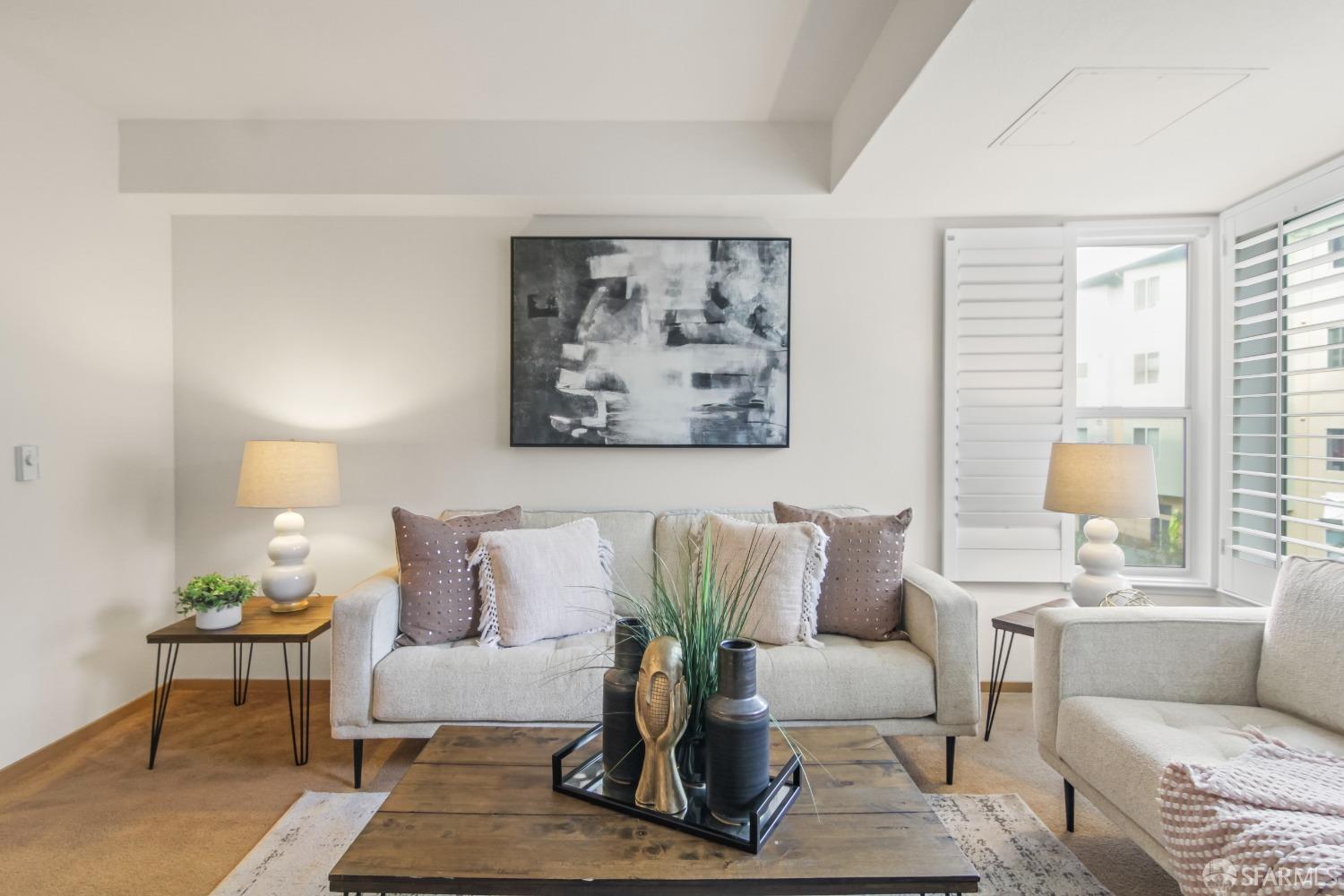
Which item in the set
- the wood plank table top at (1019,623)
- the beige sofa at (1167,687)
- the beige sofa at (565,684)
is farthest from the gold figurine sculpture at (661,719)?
the wood plank table top at (1019,623)

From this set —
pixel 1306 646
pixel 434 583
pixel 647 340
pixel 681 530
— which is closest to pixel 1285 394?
pixel 1306 646

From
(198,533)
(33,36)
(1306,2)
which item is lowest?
(198,533)

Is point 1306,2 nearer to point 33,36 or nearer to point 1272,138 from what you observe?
point 1272,138

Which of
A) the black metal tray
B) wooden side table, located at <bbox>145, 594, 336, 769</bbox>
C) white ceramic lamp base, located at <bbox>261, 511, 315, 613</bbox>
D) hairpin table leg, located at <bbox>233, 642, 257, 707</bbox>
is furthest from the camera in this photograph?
hairpin table leg, located at <bbox>233, 642, 257, 707</bbox>

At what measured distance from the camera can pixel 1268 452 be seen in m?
2.73

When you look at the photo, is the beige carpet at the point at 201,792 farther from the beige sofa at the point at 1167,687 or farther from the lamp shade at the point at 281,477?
the lamp shade at the point at 281,477

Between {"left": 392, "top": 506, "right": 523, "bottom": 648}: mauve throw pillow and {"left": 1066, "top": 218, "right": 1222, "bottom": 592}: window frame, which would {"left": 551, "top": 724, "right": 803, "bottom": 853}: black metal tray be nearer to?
{"left": 392, "top": 506, "right": 523, "bottom": 648}: mauve throw pillow

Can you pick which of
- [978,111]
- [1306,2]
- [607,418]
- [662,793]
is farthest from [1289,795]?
[607,418]

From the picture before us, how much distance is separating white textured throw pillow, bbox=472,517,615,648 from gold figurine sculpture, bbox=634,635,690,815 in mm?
1077

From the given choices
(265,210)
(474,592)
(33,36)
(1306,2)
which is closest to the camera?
(1306,2)

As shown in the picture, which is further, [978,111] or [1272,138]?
[1272,138]

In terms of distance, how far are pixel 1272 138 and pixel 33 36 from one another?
404cm

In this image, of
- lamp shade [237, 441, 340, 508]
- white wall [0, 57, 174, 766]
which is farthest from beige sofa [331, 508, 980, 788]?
white wall [0, 57, 174, 766]

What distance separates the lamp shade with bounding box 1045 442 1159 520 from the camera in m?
2.50
